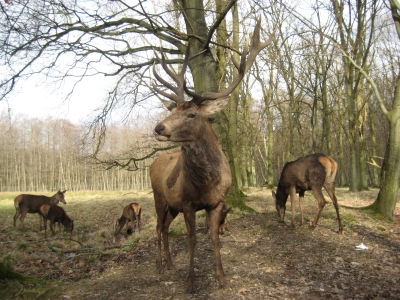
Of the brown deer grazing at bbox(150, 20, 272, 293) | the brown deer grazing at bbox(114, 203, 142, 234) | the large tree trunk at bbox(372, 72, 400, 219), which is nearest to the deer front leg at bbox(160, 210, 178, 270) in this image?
the brown deer grazing at bbox(150, 20, 272, 293)

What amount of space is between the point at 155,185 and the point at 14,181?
6116 cm

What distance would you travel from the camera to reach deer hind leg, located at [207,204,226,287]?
4633 millimetres

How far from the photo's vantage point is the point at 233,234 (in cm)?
770

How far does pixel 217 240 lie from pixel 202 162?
1168mm

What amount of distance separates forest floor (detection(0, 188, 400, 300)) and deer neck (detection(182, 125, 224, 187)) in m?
1.50

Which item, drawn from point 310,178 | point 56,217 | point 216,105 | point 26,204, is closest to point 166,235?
point 216,105

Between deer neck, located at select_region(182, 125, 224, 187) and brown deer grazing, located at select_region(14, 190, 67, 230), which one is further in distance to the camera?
brown deer grazing, located at select_region(14, 190, 67, 230)

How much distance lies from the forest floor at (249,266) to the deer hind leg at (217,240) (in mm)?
158

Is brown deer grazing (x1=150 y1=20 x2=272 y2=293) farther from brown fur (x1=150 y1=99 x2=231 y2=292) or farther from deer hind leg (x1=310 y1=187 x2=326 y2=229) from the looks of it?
deer hind leg (x1=310 y1=187 x2=326 y2=229)

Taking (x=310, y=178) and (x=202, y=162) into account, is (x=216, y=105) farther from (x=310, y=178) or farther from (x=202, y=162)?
(x=310, y=178)

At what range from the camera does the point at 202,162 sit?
4.72 meters

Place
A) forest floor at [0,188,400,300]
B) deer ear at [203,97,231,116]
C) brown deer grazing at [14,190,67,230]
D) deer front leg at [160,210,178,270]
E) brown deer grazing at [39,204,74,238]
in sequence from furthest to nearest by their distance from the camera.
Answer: brown deer grazing at [14,190,67,230]
brown deer grazing at [39,204,74,238]
deer front leg at [160,210,178,270]
deer ear at [203,97,231,116]
forest floor at [0,188,400,300]

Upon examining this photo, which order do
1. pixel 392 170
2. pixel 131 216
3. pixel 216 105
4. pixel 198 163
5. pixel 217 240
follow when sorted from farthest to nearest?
pixel 131 216 → pixel 392 170 → pixel 216 105 → pixel 217 240 → pixel 198 163

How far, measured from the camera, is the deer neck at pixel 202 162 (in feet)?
15.4
